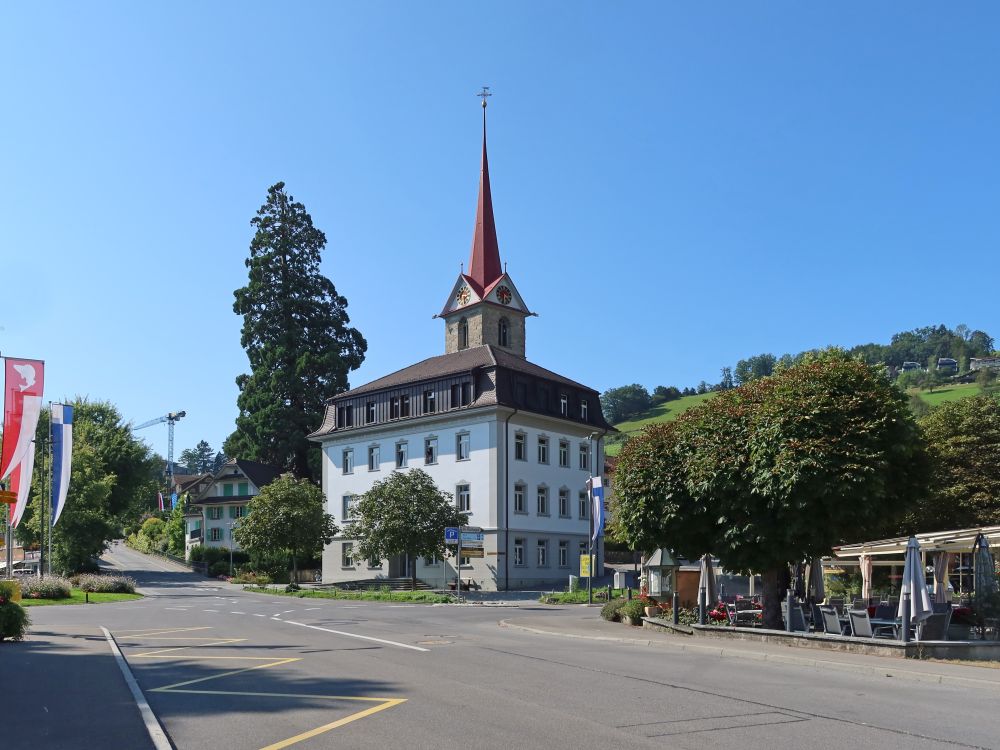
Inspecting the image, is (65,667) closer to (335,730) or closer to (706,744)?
(335,730)

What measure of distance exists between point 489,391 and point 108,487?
27.1 meters

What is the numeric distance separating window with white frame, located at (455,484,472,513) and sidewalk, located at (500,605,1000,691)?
26.8 metres

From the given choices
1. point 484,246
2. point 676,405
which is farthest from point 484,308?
point 676,405

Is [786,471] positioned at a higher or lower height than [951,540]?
higher

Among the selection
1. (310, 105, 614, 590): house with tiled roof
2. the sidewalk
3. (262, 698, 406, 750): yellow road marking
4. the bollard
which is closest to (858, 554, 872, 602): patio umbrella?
the sidewalk

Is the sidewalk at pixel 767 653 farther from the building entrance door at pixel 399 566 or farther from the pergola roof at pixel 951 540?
the building entrance door at pixel 399 566

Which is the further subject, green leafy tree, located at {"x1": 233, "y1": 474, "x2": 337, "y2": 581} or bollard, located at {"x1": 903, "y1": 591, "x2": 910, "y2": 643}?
green leafy tree, located at {"x1": 233, "y1": 474, "x2": 337, "y2": 581}

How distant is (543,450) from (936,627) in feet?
129

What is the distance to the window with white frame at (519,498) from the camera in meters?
53.7

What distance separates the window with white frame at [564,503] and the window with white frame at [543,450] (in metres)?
2.40

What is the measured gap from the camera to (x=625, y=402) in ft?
524

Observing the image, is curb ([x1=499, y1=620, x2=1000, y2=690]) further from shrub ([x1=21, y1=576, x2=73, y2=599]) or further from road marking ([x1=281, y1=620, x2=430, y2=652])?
shrub ([x1=21, y1=576, x2=73, y2=599])

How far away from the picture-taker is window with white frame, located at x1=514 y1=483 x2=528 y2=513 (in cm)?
5372

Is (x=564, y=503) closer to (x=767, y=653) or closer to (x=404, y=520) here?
(x=404, y=520)
